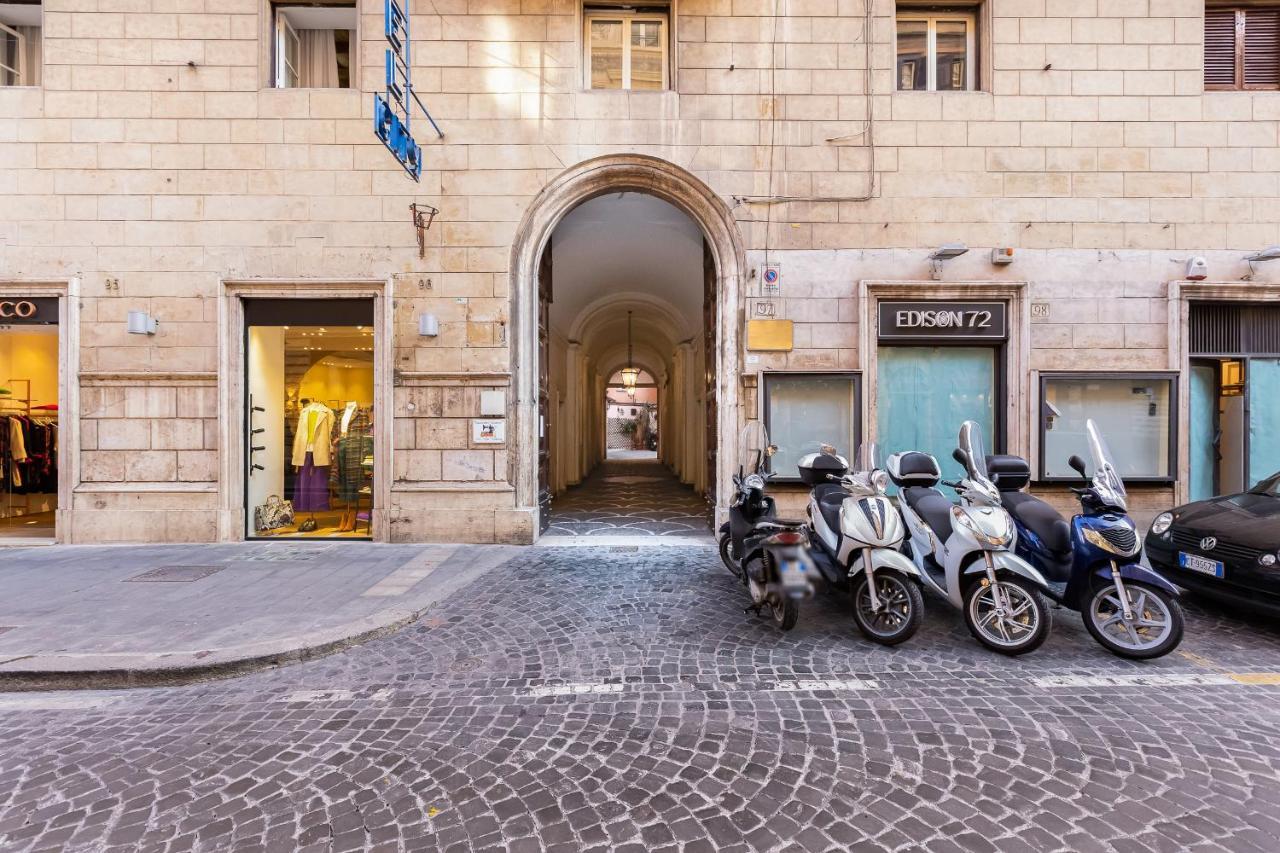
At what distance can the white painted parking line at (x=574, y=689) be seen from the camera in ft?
10.4

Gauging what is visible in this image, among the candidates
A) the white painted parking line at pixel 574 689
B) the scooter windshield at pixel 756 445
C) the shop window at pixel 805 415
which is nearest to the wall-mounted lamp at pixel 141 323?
the white painted parking line at pixel 574 689

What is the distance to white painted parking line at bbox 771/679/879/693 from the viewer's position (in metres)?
3.18

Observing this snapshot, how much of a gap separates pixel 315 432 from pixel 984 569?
26.9ft

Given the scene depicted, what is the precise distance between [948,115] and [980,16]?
5.22ft

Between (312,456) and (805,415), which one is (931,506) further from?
(312,456)

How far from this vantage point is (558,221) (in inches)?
283

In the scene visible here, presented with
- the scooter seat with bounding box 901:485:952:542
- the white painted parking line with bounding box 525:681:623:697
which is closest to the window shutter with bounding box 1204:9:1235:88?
the scooter seat with bounding box 901:485:952:542

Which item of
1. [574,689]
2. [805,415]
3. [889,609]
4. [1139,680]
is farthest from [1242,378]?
[574,689]

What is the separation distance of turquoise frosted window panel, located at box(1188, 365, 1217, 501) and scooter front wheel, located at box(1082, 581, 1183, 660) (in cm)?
556

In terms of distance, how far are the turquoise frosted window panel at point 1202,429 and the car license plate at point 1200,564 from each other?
430 centimetres

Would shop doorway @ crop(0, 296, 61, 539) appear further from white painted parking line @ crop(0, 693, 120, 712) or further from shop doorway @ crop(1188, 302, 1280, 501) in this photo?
shop doorway @ crop(1188, 302, 1280, 501)

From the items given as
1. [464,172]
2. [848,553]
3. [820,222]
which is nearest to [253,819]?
[848,553]

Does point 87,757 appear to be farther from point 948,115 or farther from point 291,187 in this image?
point 948,115

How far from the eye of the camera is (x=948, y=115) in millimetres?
7078
